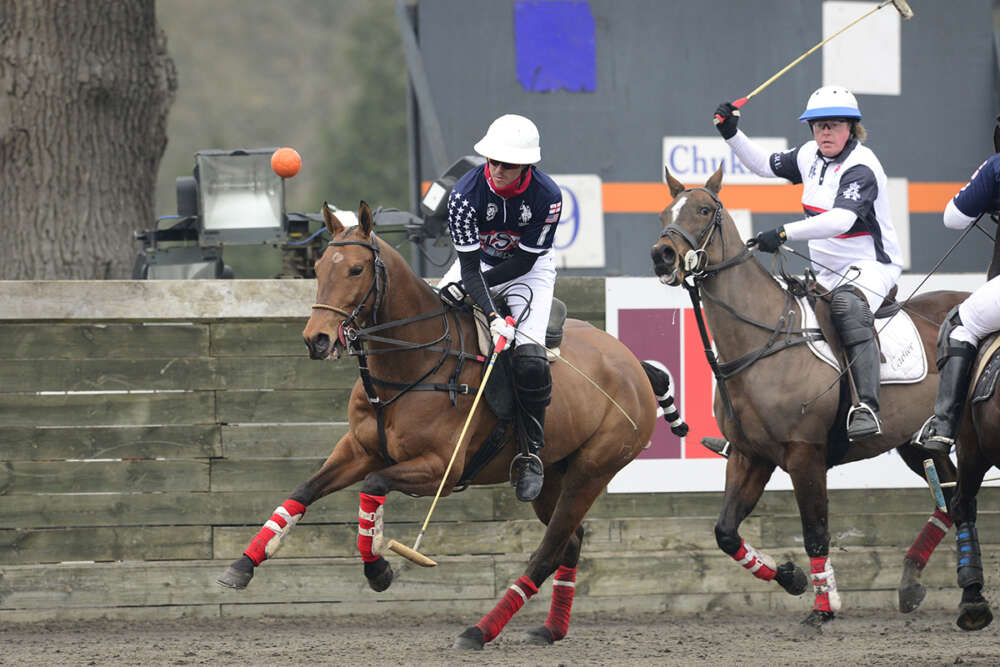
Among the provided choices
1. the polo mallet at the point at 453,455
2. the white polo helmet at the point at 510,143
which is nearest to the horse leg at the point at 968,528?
the polo mallet at the point at 453,455

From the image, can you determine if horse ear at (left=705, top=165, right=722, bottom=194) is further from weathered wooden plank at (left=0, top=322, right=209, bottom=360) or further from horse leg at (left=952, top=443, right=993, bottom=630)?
weathered wooden plank at (left=0, top=322, right=209, bottom=360)

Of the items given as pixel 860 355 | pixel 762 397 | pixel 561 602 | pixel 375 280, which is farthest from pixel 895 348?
pixel 375 280

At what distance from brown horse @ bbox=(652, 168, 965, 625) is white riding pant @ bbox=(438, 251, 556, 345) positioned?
58cm

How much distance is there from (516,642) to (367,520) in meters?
1.66

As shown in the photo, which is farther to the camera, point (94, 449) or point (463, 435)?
point (94, 449)

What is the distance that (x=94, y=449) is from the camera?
26.5ft

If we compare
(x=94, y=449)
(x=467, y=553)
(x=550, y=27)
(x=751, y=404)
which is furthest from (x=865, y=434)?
(x=550, y=27)

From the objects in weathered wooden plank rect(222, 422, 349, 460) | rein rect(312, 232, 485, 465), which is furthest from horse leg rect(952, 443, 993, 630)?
weathered wooden plank rect(222, 422, 349, 460)

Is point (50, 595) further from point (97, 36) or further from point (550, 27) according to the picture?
point (550, 27)

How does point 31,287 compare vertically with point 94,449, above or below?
above

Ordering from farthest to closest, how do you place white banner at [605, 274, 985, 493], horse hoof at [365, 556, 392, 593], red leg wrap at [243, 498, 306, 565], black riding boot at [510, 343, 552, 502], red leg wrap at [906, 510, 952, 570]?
1. white banner at [605, 274, 985, 493]
2. red leg wrap at [906, 510, 952, 570]
3. black riding boot at [510, 343, 552, 502]
4. horse hoof at [365, 556, 392, 593]
5. red leg wrap at [243, 498, 306, 565]

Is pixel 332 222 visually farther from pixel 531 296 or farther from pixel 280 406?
pixel 280 406

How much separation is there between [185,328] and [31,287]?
0.91 meters

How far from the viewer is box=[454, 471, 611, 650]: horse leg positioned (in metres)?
6.95
